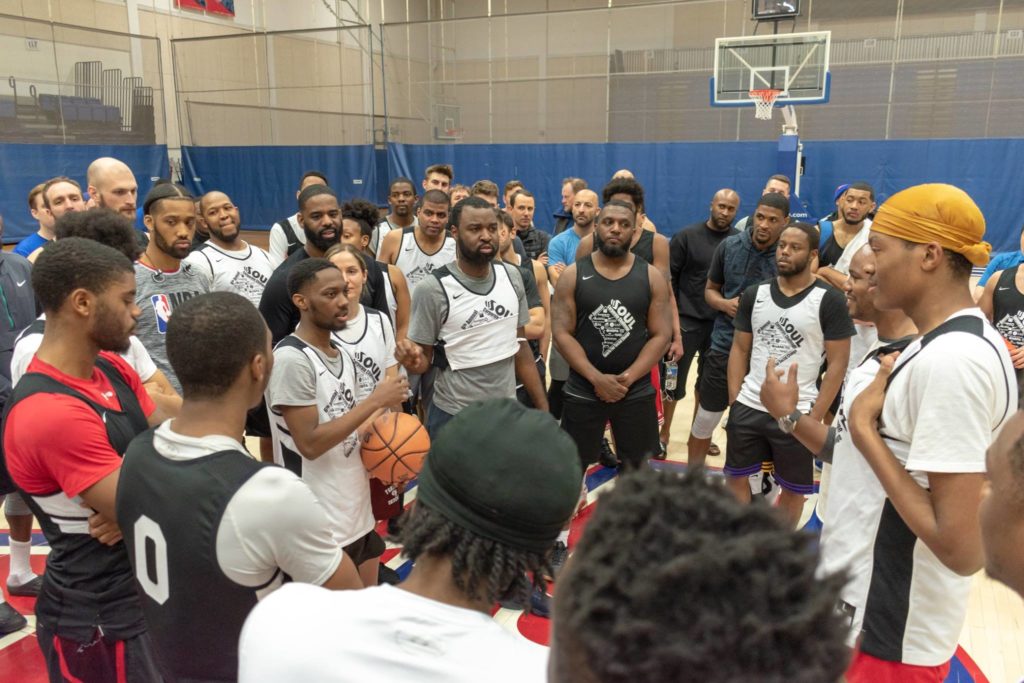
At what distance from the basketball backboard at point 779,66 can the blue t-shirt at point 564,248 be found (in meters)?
7.71

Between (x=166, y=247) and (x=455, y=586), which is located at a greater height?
(x=166, y=247)

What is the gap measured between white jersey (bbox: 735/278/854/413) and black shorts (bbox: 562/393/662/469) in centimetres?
58

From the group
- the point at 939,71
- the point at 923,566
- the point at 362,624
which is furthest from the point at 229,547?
the point at 939,71

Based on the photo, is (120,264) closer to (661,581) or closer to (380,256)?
(661,581)

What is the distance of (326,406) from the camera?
3182 mm

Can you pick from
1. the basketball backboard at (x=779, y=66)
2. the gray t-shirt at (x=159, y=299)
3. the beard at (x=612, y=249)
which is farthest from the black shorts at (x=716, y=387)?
the basketball backboard at (x=779, y=66)

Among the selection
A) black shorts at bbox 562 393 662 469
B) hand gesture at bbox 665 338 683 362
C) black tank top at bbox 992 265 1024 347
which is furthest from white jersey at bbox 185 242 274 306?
black tank top at bbox 992 265 1024 347

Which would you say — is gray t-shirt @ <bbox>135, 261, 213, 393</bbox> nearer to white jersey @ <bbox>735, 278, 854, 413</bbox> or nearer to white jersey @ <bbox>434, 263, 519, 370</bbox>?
white jersey @ <bbox>434, 263, 519, 370</bbox>

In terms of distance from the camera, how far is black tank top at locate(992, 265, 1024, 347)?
4.81 m

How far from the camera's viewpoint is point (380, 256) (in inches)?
234

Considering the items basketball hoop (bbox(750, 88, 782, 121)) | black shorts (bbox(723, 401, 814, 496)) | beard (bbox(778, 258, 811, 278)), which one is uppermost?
basketball hoop (bbox(750, 88, 782, 121))

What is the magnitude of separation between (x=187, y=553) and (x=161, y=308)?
269 centimetres

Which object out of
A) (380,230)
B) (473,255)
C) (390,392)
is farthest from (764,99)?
(390,392)

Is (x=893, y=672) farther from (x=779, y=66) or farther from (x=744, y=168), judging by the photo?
(x=744, y=168)
